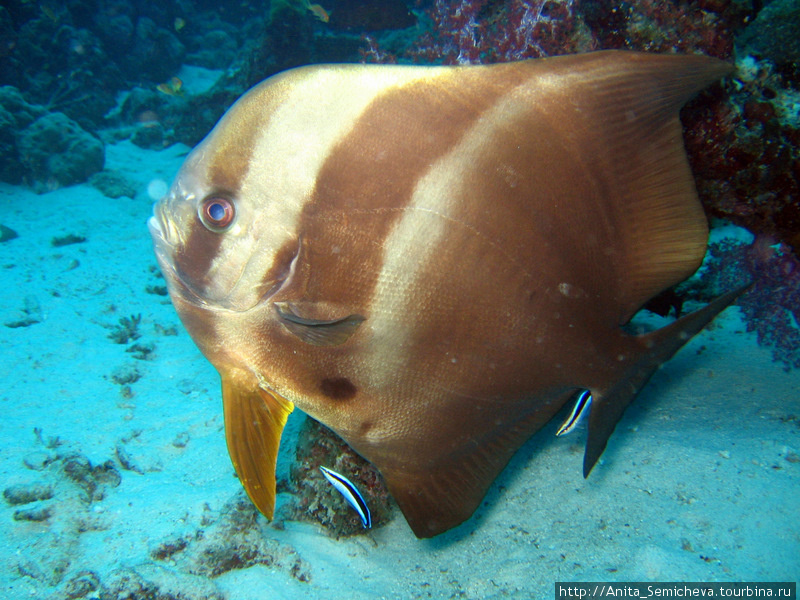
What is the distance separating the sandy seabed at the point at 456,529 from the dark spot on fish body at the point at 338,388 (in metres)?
1.57

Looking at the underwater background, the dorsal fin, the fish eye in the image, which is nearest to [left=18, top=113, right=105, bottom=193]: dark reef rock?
the underwater background

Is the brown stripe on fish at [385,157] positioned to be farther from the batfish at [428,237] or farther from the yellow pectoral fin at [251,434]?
the yellow pectoral fin at [251,434]

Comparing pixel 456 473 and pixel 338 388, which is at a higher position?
pixel 338 388

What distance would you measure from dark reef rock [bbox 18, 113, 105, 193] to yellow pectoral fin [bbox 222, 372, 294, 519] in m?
11.7

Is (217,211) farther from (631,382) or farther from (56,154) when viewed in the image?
(56,154)

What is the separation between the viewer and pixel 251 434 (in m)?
1.79

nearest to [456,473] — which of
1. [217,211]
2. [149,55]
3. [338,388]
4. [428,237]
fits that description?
[338,388]

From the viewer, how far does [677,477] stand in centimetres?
266

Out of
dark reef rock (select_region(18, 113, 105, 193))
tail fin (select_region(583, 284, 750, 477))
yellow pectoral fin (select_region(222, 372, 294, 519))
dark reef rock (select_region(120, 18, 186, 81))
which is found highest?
tail fin (select_region(583, 284, 750, 477))

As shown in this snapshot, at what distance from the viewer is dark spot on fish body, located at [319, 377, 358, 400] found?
5.67 feet

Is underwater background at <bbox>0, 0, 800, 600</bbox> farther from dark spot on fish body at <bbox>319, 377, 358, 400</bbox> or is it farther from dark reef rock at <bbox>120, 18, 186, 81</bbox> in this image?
dark reef rock at <bbox>120, 18, 186, 81</bbox>

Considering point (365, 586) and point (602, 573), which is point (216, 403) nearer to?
point (365, 586)

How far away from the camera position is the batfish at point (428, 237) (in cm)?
152

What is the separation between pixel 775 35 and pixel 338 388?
10.6 feet
